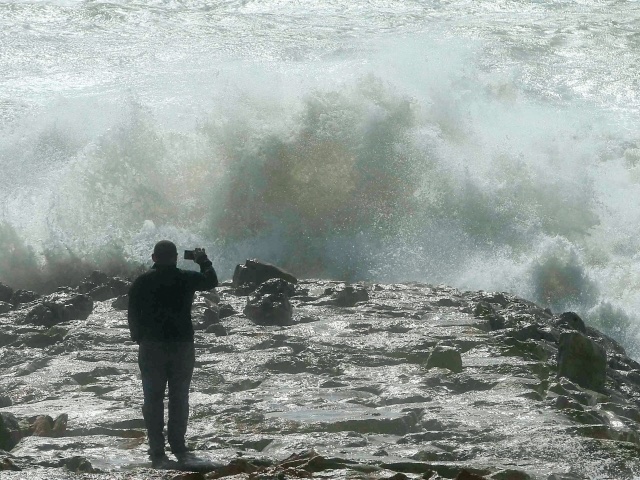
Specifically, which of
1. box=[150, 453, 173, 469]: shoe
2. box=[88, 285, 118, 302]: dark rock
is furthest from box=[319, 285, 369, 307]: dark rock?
box=[150, 453, 173, 469]: shoe

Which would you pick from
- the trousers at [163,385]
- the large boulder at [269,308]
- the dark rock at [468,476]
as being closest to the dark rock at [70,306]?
the large boulder at [269,308]

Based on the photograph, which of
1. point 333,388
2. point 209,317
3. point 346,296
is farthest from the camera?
point 346,296

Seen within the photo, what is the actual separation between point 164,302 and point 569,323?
6.79 metres

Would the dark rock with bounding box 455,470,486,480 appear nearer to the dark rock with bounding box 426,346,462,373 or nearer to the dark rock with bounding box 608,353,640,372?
the dark rock with bounding box 426,346,462,373

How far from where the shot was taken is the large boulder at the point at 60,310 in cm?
1303

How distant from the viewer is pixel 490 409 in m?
9.26

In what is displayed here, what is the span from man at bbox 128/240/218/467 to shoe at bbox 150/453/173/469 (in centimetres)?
7

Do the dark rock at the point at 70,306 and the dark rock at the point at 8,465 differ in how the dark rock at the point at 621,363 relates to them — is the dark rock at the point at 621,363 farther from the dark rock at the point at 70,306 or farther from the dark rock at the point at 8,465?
the dark rock at the point at 8,465

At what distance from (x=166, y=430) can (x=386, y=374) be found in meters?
2.64

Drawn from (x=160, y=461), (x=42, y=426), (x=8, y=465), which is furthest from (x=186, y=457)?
(x=42, y=426)

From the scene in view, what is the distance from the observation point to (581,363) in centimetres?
1044

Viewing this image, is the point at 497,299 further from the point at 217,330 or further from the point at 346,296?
the point at 217,330

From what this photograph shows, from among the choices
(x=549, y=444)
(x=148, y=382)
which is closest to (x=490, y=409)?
(x=549, y=444)

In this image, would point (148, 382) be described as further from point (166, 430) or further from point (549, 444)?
point (549, 444)
